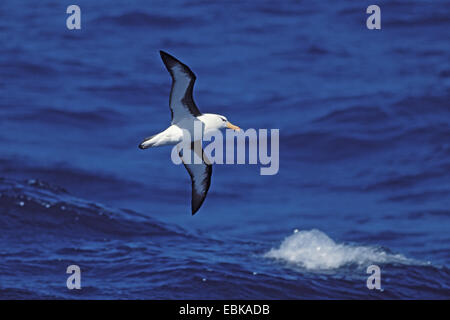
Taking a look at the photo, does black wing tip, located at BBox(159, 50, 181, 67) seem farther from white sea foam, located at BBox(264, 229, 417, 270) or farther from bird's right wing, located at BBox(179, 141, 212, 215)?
white sea foam, located at BBox(264, 229, 417, 270)

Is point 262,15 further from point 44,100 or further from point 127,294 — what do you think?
point 127,294

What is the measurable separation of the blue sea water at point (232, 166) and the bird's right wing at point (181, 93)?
787 centimetres

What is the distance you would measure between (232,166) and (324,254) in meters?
12.7

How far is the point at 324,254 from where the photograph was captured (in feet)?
92.5

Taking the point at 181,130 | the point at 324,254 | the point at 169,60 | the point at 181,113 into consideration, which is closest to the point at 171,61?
the point at 169,60

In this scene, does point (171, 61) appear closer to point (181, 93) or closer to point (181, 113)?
point (181, 93)

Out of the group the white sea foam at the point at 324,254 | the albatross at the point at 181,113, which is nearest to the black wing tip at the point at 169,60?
the albatross at the point at 181,113

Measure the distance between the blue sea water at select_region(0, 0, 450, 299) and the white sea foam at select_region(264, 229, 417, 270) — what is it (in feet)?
→ 0.29

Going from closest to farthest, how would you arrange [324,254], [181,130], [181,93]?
[181,130]
[181,93]
[324,254]

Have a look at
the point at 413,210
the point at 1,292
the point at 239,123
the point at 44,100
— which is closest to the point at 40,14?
the point at 44,100

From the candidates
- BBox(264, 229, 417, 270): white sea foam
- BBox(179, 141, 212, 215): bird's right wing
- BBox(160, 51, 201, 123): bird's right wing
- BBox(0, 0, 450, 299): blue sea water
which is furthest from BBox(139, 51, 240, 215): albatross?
BBox(264, 229, 417, 270): white sea foam
